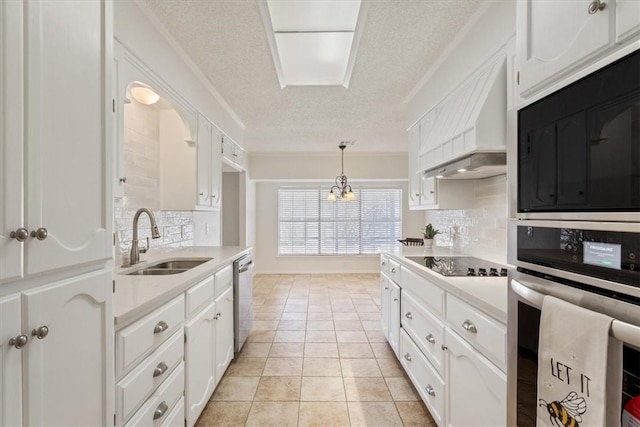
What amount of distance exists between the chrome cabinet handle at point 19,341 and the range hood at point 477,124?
2.03 metres

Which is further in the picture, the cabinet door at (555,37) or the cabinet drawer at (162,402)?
the cabinet drawer at (162,402)

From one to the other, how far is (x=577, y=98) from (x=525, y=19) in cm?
42

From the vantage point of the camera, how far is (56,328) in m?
0.80

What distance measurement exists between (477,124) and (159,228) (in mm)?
2672

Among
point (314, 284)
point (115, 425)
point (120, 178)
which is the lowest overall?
point (314, 284)

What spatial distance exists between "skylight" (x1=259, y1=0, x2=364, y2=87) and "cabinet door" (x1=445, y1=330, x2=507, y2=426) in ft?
6.52

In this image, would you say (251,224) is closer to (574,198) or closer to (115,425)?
(115,425)

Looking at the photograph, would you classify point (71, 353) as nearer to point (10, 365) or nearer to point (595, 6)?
point (10, 365)

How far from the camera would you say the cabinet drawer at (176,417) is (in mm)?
1471

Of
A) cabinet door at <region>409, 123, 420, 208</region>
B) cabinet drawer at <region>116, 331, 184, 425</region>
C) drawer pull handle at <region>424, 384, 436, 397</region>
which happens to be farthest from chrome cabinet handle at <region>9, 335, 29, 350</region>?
cabinet door at <region>409, 123, 420, 208</region>

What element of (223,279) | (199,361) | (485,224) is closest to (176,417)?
(199,361)

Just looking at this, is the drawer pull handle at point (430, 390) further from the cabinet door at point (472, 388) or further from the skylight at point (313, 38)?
the skylight at point (313, 38)

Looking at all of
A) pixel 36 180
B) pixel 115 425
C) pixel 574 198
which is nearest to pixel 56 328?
pixel 36 180

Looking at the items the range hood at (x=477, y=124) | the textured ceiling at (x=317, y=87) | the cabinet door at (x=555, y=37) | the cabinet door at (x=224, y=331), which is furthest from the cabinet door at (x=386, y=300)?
the cabinet door at (x=555, y=37)
